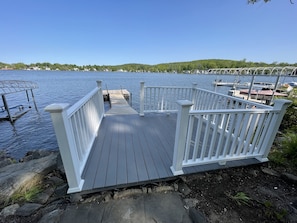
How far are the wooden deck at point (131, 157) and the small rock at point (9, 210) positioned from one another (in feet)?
2.58

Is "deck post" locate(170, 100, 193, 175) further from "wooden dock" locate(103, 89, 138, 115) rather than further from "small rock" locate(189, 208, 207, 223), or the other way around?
"wooden dock" locate(103, 89, 138, 115)

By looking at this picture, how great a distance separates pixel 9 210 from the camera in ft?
4.93

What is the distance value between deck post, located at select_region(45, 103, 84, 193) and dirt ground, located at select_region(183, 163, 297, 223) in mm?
1470

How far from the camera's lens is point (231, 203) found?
62.9 inches

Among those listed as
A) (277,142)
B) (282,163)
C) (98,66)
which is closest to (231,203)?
(282,163)

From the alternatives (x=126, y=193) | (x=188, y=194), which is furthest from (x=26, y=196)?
(x=188, y=194)

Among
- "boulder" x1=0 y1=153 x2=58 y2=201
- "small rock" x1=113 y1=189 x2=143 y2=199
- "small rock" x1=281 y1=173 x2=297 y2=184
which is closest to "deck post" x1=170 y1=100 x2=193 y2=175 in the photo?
"small rock" x1=113 y1=189 x2=143 y2=199

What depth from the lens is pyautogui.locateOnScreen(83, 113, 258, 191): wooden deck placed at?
5.90ft

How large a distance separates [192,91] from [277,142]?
2414 mm

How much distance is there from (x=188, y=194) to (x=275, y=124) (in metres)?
1.85

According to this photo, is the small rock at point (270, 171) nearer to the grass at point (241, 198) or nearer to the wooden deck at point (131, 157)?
the wooden deck at point (131, 157)

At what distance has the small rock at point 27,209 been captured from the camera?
4.83 ft

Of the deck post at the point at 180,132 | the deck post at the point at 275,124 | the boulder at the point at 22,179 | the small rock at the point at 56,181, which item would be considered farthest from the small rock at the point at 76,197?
the deck post at the point at 275,124

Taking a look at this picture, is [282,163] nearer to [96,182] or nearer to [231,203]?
[231,203]
